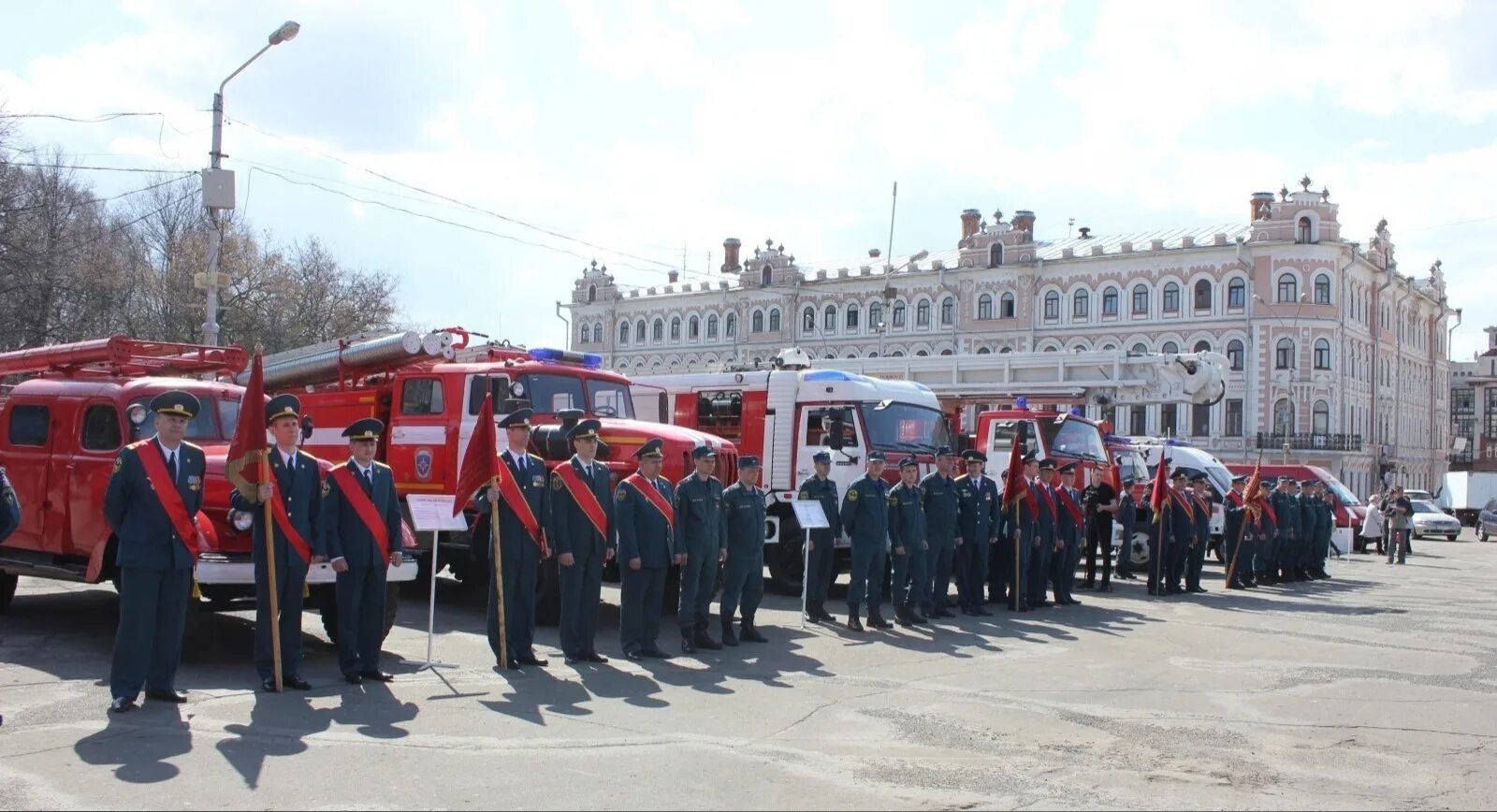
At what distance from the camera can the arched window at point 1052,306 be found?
210 feet

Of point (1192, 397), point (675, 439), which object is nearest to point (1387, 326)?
point (1192, 397)

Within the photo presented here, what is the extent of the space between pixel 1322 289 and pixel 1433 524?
1854 cm

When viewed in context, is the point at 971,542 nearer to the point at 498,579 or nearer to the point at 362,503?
the point at 498,579

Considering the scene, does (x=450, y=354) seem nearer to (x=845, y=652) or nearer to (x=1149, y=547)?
(x=845, y=652)

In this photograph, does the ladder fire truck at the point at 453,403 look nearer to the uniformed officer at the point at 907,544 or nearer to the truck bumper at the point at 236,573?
the uniformed officer at the point at 907,544

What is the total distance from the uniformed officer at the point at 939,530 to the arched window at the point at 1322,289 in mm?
51205

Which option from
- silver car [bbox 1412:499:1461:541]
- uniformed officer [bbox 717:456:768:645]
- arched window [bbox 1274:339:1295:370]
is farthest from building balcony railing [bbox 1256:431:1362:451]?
uniformed officer [bbox 717:456:768:645]

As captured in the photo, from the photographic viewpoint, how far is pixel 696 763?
23.4ft

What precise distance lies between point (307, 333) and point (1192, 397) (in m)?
26.7

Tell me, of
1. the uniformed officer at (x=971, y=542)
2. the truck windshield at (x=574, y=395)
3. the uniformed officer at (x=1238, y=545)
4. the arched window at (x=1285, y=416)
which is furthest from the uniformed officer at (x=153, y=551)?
the arched window at (x=1285, y=416)

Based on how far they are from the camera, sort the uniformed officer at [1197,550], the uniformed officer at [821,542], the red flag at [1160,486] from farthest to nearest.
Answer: the uniformed officer at [1197,550] → the red flag at [1160,486] → the uniformed officer at [821,542]

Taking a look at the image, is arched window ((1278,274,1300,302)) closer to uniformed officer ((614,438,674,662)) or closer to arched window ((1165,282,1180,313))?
arched window ((1165,282,1180,313))

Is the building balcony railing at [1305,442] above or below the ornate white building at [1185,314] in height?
below

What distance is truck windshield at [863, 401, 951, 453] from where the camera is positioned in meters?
17.1
